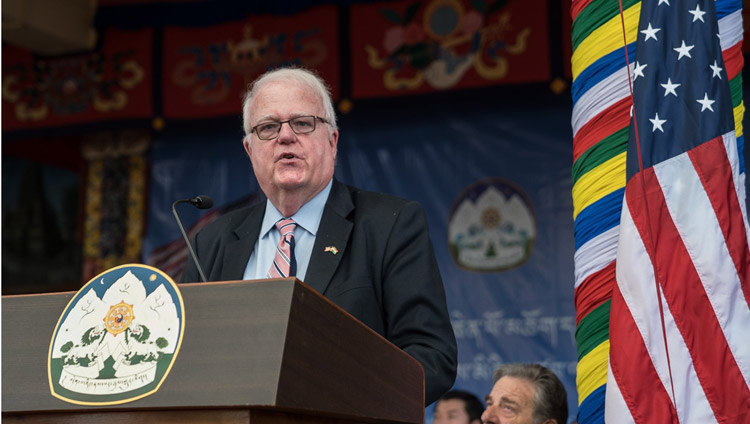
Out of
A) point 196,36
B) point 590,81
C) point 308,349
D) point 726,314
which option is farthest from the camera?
point 196,36

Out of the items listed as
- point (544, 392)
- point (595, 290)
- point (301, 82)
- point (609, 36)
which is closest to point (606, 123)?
point (609, 36)

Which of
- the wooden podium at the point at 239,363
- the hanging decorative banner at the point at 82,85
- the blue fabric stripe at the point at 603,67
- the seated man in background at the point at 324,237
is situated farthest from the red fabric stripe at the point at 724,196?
the hanging decorative banner at the point at 82,85

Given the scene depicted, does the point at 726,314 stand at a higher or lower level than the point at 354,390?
higher

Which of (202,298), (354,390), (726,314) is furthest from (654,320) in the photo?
(202,298)

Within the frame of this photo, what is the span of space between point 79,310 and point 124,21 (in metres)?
4.85

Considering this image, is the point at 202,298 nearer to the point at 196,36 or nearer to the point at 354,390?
the point at 354,390

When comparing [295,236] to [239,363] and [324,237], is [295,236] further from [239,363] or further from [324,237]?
[239,363]

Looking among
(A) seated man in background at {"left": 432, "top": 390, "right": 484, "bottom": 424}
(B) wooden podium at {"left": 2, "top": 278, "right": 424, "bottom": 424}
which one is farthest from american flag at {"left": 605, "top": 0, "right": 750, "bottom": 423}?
(A) seated man in background at {"left": 432, "top": 390, "right": 484, "bottom": 424}

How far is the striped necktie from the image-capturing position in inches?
75.6

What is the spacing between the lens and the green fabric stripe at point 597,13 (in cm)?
267

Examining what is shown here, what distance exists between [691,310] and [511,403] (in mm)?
1463

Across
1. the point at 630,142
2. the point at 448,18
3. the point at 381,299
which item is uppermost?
the point at 448,18

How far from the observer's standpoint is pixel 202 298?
→ 1341 millimetres

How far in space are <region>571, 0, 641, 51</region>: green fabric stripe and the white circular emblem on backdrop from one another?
105 inches
